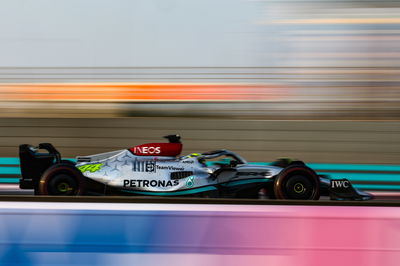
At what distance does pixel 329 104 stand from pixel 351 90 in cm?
40

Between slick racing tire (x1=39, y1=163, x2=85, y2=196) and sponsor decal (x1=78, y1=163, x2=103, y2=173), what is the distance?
7 cm

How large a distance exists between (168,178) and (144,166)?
0.24 m

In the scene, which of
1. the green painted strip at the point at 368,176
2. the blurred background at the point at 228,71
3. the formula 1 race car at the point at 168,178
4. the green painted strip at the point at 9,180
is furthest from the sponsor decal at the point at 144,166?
the green painted strip at the point at 368,176

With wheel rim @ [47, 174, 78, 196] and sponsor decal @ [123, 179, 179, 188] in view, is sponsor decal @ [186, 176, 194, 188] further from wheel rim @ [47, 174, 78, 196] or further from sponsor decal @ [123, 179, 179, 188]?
wheel rim @ [47, 174, 78, 196]

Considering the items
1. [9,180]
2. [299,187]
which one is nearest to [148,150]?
[299,187]

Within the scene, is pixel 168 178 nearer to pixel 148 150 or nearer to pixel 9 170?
pixel 148 150

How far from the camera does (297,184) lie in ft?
15.5

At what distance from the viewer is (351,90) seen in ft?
26.7

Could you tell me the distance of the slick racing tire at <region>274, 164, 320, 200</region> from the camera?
470 cm

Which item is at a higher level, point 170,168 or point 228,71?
point 228,71

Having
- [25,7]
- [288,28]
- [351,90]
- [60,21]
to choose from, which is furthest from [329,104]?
[25,7]

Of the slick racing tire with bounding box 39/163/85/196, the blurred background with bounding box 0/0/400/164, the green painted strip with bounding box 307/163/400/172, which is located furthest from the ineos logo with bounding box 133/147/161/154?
the green painted strip with bounding box 307/163/400/172

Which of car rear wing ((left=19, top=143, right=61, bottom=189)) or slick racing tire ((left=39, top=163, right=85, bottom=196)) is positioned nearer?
slick racing tire ((left=39, top=163, right=85, bottom=196))

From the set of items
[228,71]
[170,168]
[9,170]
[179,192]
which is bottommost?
[9,170]
